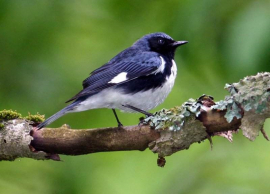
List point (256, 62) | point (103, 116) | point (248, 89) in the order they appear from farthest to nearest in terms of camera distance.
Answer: point (103, 116), point (256, 62), point (248, 89)

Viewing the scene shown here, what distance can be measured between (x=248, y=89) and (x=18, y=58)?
6.14 ft

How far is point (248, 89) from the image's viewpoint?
275 centimetres

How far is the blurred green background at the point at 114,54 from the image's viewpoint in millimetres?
3428

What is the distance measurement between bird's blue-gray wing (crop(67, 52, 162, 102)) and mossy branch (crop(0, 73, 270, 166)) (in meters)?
0.56

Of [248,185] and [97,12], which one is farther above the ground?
[97,12]

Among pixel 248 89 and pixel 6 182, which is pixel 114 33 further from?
pixel 248 89

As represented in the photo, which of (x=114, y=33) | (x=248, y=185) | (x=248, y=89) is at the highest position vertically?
(x=114, y=33)

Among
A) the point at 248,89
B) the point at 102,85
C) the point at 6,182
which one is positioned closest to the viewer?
the point at 248,89

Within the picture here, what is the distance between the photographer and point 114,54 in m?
4.54

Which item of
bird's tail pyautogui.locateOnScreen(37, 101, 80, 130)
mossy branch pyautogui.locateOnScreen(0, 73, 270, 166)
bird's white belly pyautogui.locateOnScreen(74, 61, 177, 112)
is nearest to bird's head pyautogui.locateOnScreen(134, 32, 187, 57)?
bird's white belly pyautogui.locateOnScreen(74, 61, 177, 112)

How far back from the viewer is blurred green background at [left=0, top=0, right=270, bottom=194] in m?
3.43

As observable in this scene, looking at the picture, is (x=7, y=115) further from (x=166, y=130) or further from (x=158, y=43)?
(x=158, y=43)

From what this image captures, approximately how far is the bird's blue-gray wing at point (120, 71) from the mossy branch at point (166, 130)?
56 centimetres

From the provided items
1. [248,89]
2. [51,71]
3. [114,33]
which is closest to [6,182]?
[51,71]
